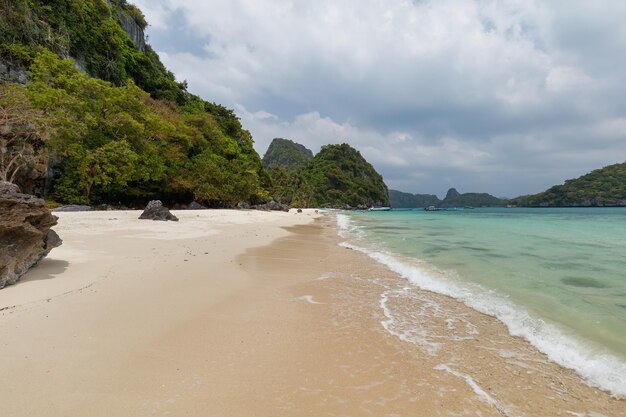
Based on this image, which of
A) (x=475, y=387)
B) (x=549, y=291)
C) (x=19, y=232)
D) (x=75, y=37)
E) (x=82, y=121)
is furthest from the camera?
(x=75, y=37)

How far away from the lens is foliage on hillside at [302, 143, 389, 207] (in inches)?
5955

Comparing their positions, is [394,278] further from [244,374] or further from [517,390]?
[244,374]

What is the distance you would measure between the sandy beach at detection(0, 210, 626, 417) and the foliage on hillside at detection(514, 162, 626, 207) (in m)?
175

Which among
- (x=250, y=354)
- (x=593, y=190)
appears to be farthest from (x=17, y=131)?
(x=593, y=190)

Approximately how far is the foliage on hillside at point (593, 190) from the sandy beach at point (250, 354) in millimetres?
174904

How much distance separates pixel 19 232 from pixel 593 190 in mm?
182722

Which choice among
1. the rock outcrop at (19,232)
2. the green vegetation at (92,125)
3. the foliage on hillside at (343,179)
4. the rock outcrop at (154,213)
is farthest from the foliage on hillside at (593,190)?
the rock outcrop at (19,232)

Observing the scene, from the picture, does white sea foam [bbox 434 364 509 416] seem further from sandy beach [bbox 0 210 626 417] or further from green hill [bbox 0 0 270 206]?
green hill [bbox 0 0 270 206]

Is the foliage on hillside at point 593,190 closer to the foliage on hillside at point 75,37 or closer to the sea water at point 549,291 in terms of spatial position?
the sea water at point 549,291

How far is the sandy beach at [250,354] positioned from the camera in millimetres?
2869

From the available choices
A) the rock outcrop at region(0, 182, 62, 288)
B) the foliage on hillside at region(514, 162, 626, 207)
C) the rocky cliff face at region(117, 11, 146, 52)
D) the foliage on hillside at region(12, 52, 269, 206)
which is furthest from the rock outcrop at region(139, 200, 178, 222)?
the foliage on hillside at region(514, 162, 626, 207)

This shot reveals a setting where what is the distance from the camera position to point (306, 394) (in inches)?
120

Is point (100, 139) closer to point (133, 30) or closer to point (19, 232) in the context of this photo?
point (19, 232)

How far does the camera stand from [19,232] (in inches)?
231
